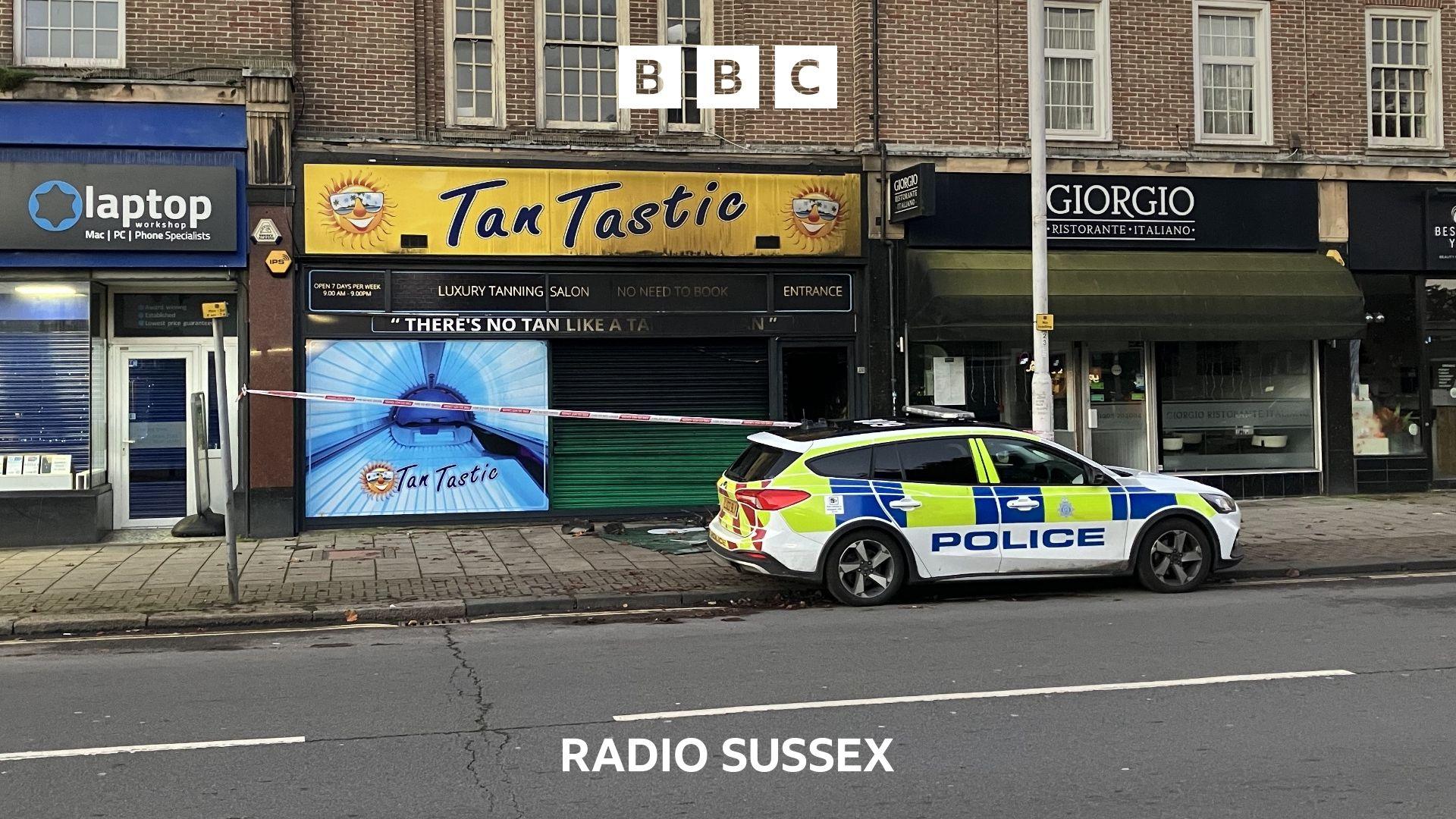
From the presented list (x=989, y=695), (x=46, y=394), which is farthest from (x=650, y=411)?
(x=989, y=695)

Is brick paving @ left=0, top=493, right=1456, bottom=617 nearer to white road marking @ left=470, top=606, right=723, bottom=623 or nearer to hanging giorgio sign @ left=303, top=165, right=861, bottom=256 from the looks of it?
white road marking @ left=470, top=606, right=723, bottom=623

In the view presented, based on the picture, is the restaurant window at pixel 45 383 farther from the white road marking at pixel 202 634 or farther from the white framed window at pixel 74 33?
the white road marking at pixel 202 634

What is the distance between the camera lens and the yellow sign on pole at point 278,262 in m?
14.3

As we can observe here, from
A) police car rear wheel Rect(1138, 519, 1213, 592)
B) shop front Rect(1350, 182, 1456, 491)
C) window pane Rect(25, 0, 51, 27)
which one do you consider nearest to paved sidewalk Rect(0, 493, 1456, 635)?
police car rear wheel Rect(1138, 519, 1213, 592)

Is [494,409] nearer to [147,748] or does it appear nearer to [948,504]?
[948,504]

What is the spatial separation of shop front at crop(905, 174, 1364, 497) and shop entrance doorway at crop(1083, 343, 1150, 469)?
0.02m

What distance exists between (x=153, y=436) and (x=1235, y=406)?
14.4 metres

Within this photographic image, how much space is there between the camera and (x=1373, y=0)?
59.1ft

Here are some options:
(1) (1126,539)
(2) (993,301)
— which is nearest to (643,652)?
(1) (1126,539)

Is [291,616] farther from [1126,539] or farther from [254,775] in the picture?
[1126,539]

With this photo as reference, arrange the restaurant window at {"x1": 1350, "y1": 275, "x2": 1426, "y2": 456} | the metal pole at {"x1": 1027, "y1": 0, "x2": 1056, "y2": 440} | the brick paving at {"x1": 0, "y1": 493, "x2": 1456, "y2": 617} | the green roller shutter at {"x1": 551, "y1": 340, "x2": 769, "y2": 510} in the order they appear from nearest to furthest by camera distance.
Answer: the brick paving at {"x1": 0, "y1": 493, "x2": 1456, "y2": 617} → the metal pole at {"x1": 1027, "y1": 0, "x2": 1056, "y2": 440} → the green roller shutter at {"x1": 551, "y1": 340, "x2": 769, "y2": 510} → the restaurant window at {"x1": 1350, "y1": 275, "x2": 1426, "y2": 456}

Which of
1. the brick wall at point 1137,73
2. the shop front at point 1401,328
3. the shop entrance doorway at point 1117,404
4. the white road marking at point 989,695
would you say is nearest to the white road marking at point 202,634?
the white road marking at point 989,695

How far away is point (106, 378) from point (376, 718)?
9.97 metres

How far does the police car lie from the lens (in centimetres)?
1015
